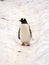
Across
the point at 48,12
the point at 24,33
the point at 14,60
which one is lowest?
the point at 14,60

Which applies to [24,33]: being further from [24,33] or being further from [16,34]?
[16,34]

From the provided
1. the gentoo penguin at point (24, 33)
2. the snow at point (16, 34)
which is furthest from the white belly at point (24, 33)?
the snow at point (16, 34)

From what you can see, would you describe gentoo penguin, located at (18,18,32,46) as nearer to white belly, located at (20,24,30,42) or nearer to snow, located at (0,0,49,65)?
white belly, located at (20,24,30,42)

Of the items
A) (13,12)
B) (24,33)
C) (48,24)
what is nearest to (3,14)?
(13,12)

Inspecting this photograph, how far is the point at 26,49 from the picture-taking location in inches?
205

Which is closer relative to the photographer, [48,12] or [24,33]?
[24,33]

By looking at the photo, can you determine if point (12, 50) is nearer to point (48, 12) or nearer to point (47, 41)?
point (47, 41)

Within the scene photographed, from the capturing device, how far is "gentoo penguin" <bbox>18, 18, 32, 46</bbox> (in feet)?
17.7

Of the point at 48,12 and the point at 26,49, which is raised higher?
the point at 48,12

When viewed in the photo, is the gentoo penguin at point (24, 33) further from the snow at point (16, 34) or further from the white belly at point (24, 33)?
the snow at point (16, 34)

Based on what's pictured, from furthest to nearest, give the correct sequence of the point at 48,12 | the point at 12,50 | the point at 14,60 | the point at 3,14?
the point at 3,14 → the point at 48,12 → the point at 12,50 → the point at 14,60

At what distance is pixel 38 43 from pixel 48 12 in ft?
9.92

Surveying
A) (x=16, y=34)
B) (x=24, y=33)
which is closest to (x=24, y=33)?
(x=24, y=33)

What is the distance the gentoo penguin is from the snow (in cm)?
13
